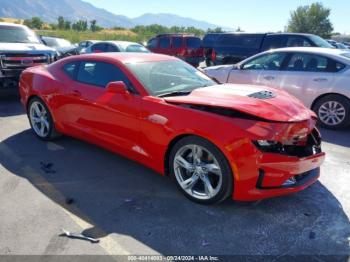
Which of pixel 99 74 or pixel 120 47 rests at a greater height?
pixel 99 74

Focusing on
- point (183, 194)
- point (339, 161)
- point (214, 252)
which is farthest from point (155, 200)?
point (339, 161)

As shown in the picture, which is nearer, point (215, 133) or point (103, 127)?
point (215, 133)

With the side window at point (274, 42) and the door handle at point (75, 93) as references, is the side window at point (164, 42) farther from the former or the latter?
the door handle at point (75, 93)

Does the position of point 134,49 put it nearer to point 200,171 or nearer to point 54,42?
point 54,42

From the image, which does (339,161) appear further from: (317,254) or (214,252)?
(214,252)

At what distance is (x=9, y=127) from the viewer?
632 centimetres

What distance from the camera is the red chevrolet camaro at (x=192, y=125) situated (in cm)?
322

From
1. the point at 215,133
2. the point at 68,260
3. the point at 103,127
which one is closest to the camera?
the point at 68,260

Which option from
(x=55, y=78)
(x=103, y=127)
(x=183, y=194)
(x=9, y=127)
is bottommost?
(x=9, y=127)

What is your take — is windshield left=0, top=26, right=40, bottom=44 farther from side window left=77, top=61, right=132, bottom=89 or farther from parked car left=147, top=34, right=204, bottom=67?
parked car left=147, top=34, right=204, bottom=67

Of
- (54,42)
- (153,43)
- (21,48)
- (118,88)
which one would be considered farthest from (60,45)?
(118,88)

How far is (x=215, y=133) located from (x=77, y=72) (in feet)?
8.46

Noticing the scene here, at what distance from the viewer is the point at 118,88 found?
400 cm

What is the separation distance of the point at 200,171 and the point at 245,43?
10.2 m
